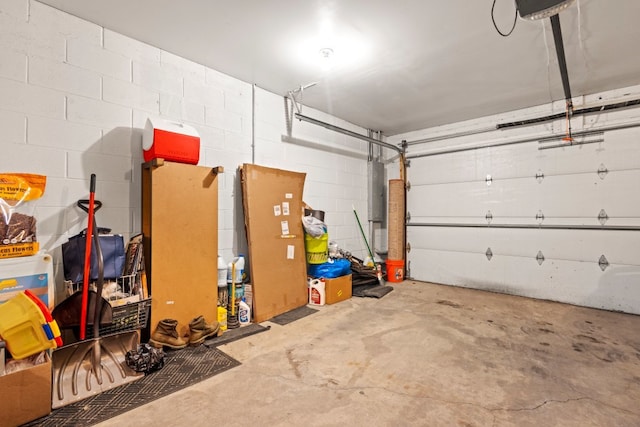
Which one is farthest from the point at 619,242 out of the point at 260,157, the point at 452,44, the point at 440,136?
the point at 260,157

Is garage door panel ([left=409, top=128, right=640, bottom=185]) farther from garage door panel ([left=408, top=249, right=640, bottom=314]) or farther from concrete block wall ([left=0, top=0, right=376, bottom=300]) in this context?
concrete block wall ([left=0, top=0, right=376, bottom=300])

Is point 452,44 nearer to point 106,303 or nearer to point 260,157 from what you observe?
point 260,157

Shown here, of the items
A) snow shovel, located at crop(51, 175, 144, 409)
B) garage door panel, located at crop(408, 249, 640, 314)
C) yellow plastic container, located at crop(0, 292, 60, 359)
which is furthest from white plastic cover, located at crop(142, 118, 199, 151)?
garage door panel, located at crop(408, 249, 640, 314)

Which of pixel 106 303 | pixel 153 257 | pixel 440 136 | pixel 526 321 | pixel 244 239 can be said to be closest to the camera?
pixel 106 303

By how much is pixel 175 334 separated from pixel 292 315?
127 centimetres

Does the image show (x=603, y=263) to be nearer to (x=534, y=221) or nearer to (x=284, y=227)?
(x=534, y=221)

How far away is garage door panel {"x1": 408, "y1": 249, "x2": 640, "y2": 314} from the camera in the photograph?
3723mm

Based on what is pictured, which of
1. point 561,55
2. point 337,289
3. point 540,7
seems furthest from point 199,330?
point 561,55

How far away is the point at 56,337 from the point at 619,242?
5.52 m

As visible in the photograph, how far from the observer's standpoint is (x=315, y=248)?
388 centimetres

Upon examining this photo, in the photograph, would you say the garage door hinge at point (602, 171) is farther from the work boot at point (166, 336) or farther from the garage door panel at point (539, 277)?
the work boot at point (166, 336)

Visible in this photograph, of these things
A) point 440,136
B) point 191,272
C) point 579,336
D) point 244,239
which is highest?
point 440,136

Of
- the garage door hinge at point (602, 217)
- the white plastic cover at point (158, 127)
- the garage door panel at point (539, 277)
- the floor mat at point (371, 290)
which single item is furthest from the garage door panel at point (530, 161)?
the white plastic cover at point (158, 127)

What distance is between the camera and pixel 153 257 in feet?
8.16
